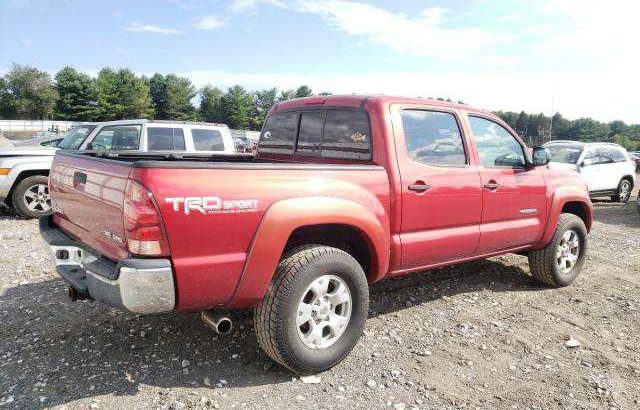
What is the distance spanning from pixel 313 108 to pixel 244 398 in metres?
2.39

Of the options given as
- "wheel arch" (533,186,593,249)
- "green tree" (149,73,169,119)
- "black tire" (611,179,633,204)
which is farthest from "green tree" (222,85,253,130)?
"wheel arch" (533,186,593,249)

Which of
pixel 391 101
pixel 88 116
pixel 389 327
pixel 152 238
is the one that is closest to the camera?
pixel 152 238

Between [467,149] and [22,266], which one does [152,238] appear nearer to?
[467,149]

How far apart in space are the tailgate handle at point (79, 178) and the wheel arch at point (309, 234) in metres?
1.25

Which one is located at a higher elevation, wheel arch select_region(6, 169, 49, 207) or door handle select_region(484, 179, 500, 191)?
door handle select_region(484, 179, 500, 191)

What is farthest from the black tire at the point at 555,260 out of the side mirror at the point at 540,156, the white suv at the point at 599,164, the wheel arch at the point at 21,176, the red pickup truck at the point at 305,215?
the wheel arch at the point at 21,176

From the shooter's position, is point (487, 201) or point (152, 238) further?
point (487, 201)

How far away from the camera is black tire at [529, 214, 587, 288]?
16.5 feet

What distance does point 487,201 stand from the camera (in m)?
4.19

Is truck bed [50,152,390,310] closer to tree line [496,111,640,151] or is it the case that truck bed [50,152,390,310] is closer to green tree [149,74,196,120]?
green tree [149,74,196,120]

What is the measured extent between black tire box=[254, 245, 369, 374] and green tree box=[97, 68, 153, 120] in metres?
94.3

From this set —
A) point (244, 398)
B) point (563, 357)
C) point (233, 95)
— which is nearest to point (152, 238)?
point (244, 398)

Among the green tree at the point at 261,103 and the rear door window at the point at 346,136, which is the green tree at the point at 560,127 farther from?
the rear door window at the point at 346,136

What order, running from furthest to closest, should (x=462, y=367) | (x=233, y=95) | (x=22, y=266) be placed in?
(x=233, y=95) < (x=22, y=266) < (x=462, y=367)
